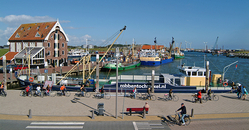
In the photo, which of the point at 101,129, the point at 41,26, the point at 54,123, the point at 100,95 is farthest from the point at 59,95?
the point at 41,26

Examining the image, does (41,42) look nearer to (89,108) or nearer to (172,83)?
(172,83)

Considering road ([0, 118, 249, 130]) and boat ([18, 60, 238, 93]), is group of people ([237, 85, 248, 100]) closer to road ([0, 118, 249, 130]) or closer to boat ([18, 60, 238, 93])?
boat ([18, 60, 238, 93])

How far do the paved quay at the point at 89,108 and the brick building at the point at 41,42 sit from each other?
28660 millimetres

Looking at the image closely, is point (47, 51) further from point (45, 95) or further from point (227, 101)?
point (227, 101)

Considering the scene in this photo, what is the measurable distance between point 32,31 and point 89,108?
1724 inches

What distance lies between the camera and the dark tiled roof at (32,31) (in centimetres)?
4834

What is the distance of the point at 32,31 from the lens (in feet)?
167

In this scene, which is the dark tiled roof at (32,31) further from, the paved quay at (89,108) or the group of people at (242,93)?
the group of people at (242,93)

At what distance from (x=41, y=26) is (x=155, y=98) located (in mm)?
43430

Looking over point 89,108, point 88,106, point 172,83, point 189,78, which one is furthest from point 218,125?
point 189,78

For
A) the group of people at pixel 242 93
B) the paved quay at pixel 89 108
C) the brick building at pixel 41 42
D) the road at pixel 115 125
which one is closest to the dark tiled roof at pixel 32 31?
the brick building at pixel 41 42

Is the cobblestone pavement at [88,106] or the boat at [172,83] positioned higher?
the boat at [172,83]

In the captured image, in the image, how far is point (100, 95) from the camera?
61.9 ft

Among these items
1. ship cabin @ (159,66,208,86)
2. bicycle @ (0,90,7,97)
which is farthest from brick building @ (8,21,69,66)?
ship cabin @ (159,66,208,86)
